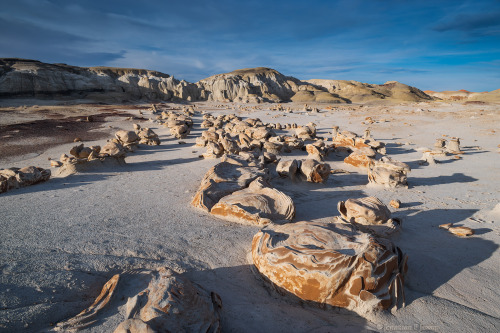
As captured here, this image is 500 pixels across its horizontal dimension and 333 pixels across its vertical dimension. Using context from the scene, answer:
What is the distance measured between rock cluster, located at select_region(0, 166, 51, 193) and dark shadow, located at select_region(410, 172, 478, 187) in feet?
26.3

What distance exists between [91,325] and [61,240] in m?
1.59

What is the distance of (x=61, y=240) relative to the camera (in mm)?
3008

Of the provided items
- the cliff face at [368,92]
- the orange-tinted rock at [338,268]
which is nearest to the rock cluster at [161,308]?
the orange-tinted rock at [338,268]

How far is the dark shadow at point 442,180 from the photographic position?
229 inches

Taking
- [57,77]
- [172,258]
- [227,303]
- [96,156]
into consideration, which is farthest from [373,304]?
[57,77]

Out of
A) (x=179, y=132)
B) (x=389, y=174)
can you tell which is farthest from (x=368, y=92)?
(x=389, y=174)

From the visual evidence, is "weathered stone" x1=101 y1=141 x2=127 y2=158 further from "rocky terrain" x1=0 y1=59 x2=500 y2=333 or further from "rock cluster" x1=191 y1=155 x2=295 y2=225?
"rock cluster" x1=191 y1=155 x2=295 y2=225

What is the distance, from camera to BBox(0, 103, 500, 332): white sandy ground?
2.07m

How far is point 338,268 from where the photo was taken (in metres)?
2.19

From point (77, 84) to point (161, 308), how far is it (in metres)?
45.0

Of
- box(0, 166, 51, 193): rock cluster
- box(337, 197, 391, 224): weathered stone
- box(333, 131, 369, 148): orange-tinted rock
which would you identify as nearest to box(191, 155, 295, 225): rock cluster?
box(337, 197, 391, 224): weathered stone

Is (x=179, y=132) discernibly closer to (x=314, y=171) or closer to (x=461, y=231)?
(x=314, y=171)

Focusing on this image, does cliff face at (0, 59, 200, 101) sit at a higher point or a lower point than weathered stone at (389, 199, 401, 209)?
higher

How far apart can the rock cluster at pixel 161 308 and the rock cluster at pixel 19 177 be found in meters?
4.14
